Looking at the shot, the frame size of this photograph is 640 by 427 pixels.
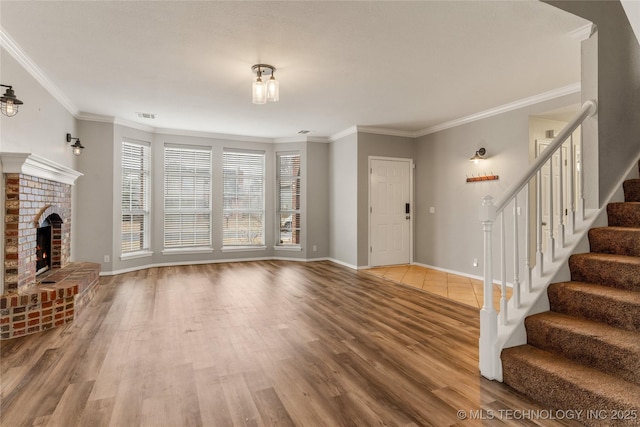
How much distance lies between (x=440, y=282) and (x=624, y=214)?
109 inches

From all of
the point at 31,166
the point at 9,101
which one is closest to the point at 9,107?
the point at 9,101

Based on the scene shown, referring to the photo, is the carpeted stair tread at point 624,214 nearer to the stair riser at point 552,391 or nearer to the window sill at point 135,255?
the stair riser at point 552,391

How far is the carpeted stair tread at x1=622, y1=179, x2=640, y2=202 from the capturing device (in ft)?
8.79

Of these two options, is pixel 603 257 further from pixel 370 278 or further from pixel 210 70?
pixel 210 70

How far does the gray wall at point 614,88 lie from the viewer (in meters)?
2.69

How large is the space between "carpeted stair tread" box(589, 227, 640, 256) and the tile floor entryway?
1.52m

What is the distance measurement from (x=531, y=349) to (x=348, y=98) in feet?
11.7

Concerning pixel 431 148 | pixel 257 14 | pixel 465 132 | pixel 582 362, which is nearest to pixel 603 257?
pixel 582 362

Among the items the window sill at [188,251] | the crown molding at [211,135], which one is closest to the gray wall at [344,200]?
the crown molding at [211,135]

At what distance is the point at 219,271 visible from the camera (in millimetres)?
5965

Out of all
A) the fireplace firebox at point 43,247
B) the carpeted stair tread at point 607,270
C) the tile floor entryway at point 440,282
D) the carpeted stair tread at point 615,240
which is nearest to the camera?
the carpeted stair tread at point 607,270

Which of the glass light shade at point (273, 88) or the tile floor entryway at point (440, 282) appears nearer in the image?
the glass light shade at point (273, 88)

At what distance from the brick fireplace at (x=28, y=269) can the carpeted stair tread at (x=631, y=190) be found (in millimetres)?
5153

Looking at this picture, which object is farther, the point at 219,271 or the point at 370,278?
the point at 219,271
